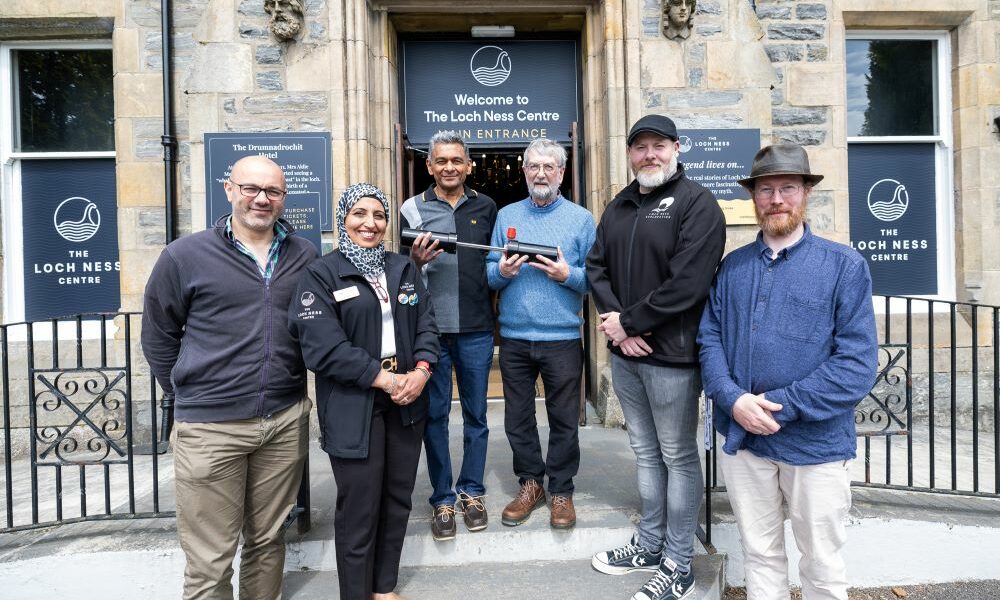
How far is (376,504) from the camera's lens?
8.00 ft

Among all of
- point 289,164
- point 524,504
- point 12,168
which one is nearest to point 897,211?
point 524,504

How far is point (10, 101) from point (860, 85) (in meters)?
8.57

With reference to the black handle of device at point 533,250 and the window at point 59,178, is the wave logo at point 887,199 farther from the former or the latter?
the window at point 59,178

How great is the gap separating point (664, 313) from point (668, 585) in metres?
1.20

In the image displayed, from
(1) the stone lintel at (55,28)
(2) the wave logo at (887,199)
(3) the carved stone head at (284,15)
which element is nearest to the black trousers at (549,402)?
(3) the carved stone head at (284,15)

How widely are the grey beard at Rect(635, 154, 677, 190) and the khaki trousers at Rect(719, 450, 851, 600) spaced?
3.91 feet

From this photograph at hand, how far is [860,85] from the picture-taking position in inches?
239

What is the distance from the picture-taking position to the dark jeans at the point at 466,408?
3051 mm

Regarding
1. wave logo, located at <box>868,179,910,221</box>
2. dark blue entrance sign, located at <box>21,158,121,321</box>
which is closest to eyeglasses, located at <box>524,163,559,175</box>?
wave logo, located at <box>868,179,910,221</box>

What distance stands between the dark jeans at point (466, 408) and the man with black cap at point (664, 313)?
0.78 meters

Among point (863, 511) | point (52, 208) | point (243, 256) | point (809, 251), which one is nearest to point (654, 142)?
point (809, 251)

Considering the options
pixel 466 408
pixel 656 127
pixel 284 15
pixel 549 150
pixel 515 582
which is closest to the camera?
pixel 656 127

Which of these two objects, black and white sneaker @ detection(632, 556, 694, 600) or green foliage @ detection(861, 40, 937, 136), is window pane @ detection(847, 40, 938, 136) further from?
black and white sneaker @ detection(632, 556, 694, 600)

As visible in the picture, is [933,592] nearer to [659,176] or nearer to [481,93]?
[659,176]
